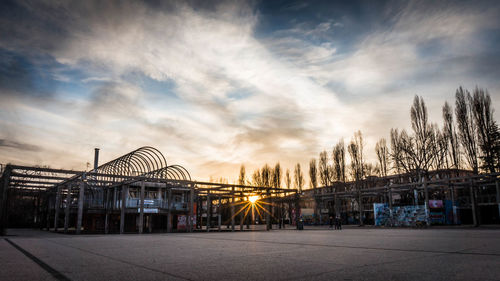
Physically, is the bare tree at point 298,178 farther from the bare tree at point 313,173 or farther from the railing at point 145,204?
the railing at point 145,204

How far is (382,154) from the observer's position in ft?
190

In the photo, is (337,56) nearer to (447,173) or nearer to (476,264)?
(476,264)

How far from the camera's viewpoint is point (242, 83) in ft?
66.2

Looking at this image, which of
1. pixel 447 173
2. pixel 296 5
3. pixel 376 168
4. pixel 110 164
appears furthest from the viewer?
pixel 376 168

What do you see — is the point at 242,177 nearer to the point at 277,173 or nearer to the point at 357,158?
the point at 277,173

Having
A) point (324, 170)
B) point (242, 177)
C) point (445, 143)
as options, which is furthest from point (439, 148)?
point (242, 177)

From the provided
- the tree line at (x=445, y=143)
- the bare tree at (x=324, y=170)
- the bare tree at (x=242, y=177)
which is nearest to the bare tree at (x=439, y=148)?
the tree line at (x=445, y=143)

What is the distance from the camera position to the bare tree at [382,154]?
189 feet

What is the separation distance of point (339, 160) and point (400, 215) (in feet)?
78.1

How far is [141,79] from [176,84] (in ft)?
7.12

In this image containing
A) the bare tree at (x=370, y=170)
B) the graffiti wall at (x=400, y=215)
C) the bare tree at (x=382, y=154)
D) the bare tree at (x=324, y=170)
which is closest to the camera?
the graffiti wall at (x=400, y=215)

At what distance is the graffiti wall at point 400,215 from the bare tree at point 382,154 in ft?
56.2

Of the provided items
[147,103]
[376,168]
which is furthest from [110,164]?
[376,168]

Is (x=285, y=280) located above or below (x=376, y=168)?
below
